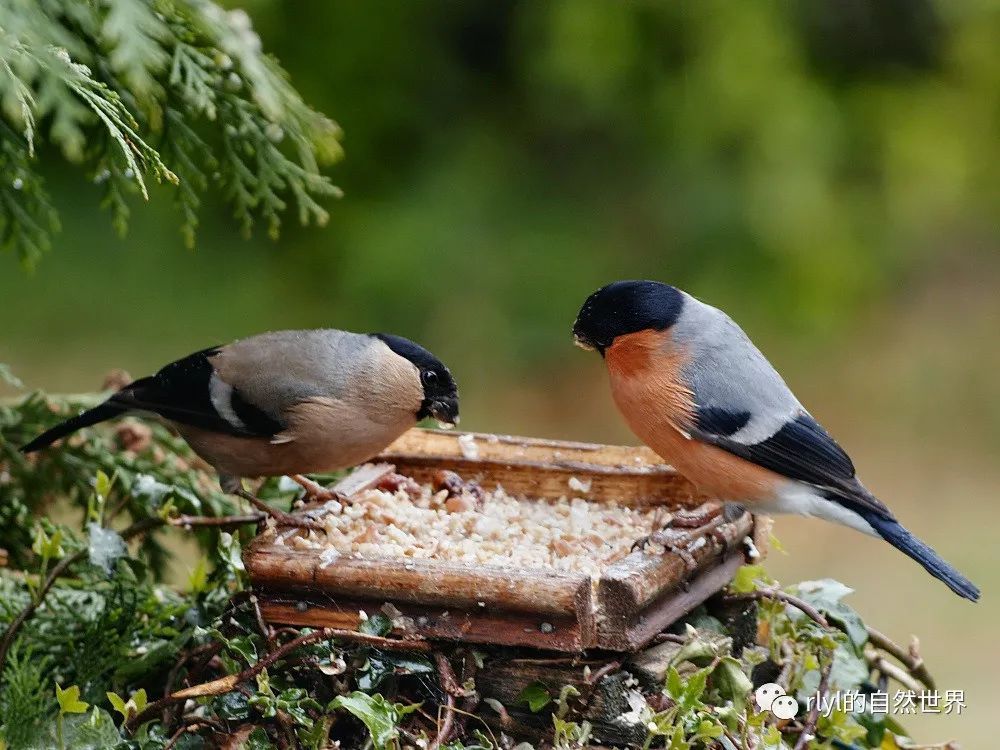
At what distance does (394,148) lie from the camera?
229 inches

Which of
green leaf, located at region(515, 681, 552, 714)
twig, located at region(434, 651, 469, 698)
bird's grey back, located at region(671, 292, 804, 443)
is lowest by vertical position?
twig, located at region(434, 651, 469, 698)

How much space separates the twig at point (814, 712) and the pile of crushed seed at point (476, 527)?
37 centimetres

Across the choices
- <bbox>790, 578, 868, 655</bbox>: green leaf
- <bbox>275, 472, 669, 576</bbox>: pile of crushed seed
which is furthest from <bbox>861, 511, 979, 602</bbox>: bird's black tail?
<bbox>275, 472, 669, 576</bbox>: pile of crushed seed

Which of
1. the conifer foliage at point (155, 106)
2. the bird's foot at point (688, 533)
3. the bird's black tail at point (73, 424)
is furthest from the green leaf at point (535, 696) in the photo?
the bird's black tail at point (73, 424)

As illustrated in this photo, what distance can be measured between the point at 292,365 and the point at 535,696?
0.93 metres

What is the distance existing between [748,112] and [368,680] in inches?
142

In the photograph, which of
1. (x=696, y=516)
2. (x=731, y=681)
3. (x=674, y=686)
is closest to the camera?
(x=674, y=686)

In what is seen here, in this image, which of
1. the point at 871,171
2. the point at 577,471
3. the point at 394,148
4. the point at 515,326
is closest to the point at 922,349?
the point at 871,171

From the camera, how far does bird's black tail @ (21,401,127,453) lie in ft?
8.24

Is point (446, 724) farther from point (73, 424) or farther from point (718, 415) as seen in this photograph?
point (73, 424)

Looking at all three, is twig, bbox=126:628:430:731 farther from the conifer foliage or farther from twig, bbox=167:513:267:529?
the conifer foliage

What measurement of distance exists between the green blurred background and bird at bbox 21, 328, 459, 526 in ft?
9.20

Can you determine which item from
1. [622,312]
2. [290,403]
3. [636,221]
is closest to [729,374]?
[622,312]

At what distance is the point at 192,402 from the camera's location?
2.50 metres
